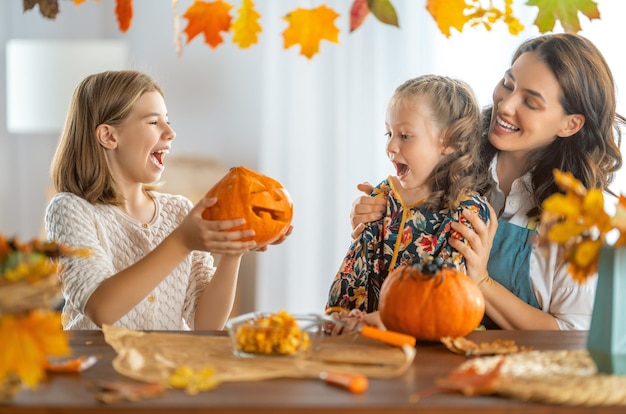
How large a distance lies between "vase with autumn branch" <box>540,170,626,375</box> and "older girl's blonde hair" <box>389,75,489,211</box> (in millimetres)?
633

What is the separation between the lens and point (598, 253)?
3.85 ft

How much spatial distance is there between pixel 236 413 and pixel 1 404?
29cm

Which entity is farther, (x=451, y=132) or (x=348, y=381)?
(x=451, y=132)

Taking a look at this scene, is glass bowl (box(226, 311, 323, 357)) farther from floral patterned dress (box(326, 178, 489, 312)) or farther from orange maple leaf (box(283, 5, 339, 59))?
floral patterned dress (box(326, 178, 489, 312))

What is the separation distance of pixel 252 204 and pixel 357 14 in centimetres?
42

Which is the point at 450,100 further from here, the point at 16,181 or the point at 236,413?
the point at 16,181

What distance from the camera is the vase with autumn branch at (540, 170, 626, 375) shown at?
43.8 inches

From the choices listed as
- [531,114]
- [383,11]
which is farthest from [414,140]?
[383,11]

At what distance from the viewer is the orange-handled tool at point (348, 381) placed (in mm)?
1071

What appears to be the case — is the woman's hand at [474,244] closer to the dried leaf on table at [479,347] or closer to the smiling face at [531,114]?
the smiling face at [531,114]

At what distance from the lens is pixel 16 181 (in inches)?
170

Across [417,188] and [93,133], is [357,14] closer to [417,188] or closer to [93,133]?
[417,188]

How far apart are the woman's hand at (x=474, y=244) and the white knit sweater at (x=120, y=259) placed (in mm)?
643

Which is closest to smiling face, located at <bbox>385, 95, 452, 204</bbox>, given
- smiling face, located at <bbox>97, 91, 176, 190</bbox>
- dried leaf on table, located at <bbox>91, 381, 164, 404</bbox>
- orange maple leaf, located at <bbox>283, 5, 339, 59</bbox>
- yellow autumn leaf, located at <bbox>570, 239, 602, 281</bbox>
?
smiling face, located at <bbox>97, 91, 176, 190</bbox>
